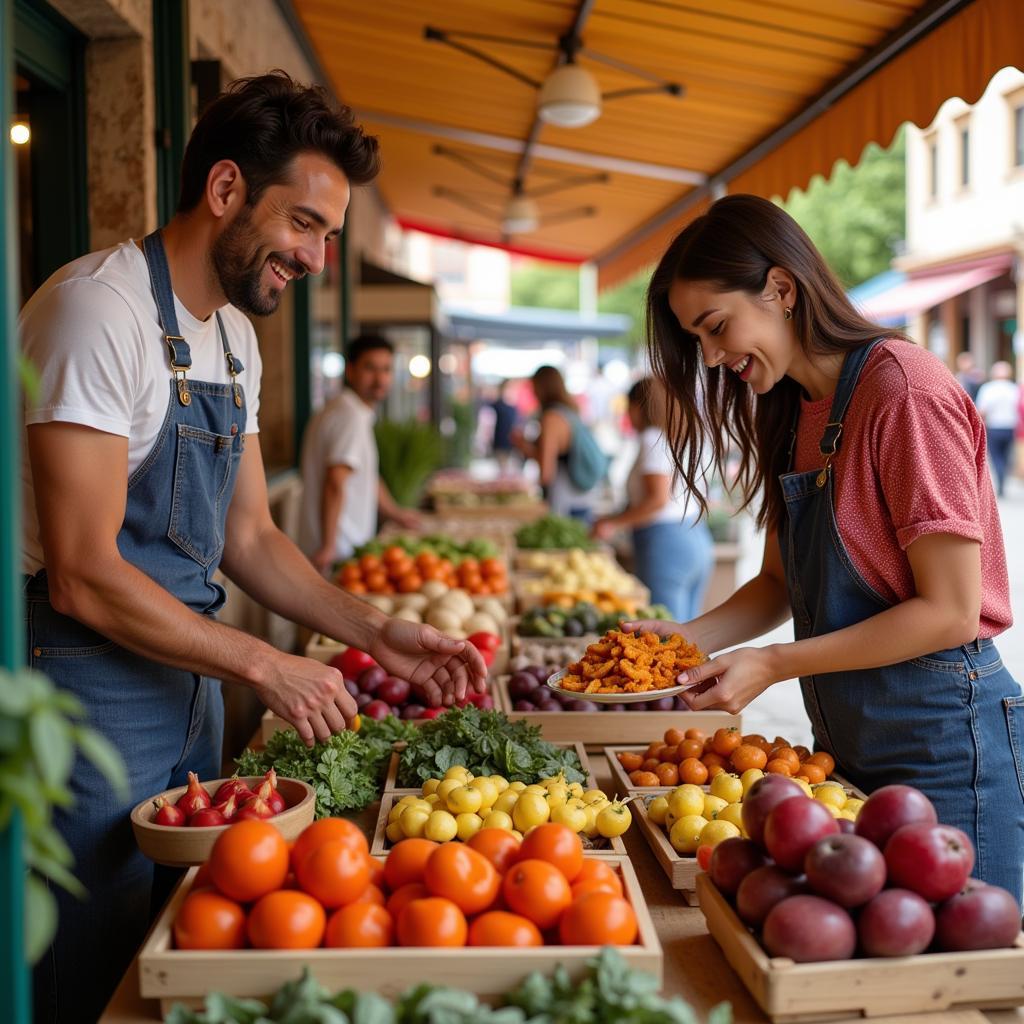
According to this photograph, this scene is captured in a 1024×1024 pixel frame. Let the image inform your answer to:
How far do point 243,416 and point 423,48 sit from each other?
5532 millimetres

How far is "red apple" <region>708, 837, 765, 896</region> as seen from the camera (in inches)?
67.5

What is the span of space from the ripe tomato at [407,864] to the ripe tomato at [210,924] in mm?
236

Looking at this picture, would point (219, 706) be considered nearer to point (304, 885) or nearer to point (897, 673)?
point (304, 885)

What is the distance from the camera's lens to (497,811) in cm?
215

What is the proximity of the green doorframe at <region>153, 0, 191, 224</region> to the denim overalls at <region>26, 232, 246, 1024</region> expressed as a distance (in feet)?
5.83

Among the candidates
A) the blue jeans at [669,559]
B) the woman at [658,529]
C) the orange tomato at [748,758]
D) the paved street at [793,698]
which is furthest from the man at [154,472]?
the blue jeans at [669,559]

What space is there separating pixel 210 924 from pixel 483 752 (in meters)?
0.94

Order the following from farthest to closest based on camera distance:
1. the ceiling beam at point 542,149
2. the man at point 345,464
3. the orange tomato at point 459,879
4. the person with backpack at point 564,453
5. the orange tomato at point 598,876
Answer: the ceiling beam at point 542,149
the person with backpack at point 564,453
the man at point 345,464
the orange tomato at point 598,876
the orange tomato at point 459,879

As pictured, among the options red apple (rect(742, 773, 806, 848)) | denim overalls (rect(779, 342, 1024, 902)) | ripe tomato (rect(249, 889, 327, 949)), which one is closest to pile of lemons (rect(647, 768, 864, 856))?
denim overalls (rect(779, 342, 1024, 902))

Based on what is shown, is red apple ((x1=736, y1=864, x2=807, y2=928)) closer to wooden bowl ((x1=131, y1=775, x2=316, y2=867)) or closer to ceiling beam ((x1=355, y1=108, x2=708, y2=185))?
wooden bowl ((x1=131, y1=775, x2=316, y2=867))

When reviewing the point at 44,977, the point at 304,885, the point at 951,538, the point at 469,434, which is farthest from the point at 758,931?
the point at 469,434

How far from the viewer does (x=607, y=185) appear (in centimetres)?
1039

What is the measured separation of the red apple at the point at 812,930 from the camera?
1514mm

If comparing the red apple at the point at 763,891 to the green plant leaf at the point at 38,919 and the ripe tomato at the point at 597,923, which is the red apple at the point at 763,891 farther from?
the green plant leaf at the point at 38,919
